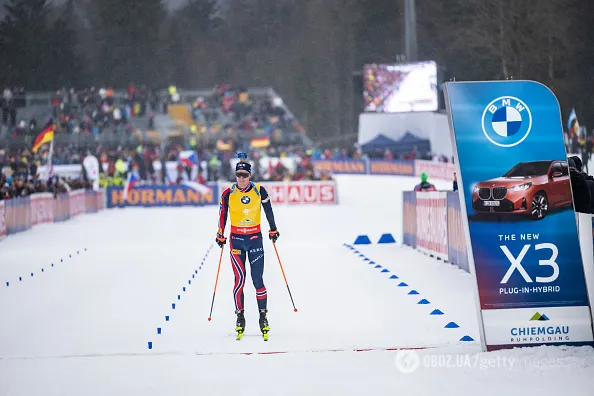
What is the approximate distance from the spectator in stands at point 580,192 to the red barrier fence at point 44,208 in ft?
67.2

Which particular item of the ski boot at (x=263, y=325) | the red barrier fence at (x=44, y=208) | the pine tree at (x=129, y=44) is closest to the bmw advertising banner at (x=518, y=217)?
the ski boot at (x=263, y=325)

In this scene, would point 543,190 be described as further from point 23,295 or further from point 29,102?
point 29,102

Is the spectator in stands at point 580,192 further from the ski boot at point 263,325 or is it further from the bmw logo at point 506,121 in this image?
the ski boot at point 263,325

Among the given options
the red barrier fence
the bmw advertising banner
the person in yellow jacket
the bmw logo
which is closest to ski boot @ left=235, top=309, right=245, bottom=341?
the person in yellow jacket

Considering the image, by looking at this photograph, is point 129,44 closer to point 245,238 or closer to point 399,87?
point 399,87

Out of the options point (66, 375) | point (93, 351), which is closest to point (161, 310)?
point (93, 351)

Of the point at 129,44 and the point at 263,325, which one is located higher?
the point at 129,44

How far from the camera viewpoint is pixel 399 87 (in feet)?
208

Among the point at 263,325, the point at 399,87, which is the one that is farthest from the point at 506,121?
the point at 399,87

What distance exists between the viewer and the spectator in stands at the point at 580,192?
911cm

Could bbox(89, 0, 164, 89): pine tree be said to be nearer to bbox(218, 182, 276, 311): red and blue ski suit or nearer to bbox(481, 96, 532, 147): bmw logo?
bbox(218, 182, 276, 311): red and blue ski suit

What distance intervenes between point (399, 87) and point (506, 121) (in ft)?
181

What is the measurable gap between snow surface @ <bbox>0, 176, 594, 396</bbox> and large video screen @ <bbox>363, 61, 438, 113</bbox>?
137ft

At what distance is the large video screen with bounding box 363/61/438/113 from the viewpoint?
62500 mm
